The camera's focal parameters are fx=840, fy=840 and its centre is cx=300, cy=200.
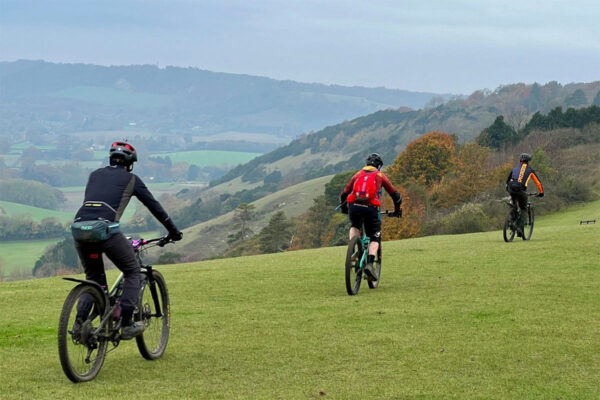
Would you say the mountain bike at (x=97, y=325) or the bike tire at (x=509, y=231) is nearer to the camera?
the mountain bike at (x=97, y=325)

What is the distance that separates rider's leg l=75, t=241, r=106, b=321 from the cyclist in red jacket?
7058 millimetres

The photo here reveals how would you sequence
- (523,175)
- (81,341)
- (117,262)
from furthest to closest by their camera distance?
(523,175), (117,262), (81,341)

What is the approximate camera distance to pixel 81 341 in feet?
29.8

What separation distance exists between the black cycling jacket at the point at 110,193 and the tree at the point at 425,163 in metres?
87.6

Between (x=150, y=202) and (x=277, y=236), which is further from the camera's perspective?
(x=277, y=236)

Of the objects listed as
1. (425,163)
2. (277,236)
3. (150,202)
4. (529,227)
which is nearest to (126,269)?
(150,202)

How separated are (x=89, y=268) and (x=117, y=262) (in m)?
0.32

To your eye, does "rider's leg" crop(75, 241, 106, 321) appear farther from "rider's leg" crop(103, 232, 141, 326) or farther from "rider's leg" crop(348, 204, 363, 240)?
"rider's leg" crop(348, 204, 363, 240)

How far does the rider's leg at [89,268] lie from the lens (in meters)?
9.15

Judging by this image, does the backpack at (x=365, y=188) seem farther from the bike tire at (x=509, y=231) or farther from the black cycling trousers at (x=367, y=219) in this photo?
the bike tire at (x=509, y=231)

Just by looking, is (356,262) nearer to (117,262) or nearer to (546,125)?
(117,262)

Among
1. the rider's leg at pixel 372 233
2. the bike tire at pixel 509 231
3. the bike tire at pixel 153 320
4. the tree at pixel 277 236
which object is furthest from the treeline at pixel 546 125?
the bike tire at pixel 153 320

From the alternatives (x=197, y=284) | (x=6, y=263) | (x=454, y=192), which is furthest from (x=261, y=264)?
(x=6, y=263)

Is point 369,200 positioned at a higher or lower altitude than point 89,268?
higher
